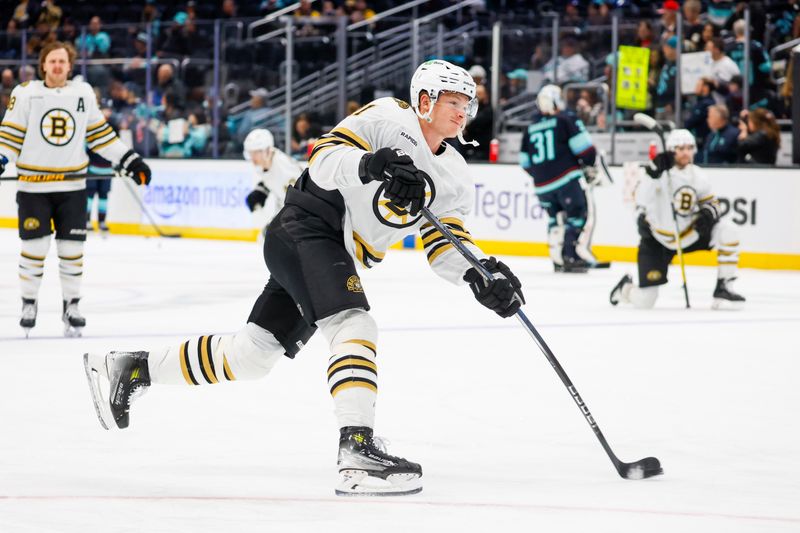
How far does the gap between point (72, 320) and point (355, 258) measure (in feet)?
9.83

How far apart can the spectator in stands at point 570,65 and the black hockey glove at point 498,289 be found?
8521 mm

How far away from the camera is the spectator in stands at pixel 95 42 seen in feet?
46.9

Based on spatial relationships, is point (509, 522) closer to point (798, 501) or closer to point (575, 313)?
point (798, 501)

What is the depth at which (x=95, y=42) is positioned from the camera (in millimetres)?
14273

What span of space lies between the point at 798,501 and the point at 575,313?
4388 millimetres

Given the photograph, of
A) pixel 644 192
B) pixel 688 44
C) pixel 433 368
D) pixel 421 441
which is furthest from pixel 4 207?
pixel 421 441

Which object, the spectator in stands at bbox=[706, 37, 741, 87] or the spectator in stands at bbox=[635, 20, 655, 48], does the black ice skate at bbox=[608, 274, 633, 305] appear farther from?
the spectator in stands at bbox=[635, 20, 655, 48]

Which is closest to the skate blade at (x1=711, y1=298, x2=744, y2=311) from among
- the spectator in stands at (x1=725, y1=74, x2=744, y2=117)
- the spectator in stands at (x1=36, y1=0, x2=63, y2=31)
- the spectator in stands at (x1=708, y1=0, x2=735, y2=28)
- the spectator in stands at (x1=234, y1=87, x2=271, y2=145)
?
the spectator in stands at (x1=725, y1=74, x2=744, y2=117)

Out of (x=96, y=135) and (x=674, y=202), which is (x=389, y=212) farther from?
(x=674, y=202)

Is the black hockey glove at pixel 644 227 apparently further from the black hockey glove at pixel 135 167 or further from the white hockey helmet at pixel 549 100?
the black hockey glove at pixel 135 167

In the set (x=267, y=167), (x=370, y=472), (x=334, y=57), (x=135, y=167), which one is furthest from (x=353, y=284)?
(x=334, y=57)

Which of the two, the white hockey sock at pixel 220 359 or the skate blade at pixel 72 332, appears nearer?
the white hockey sock at pixel 220 359

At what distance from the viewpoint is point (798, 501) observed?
295cm

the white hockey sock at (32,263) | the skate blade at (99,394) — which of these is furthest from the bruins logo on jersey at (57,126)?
the skate blade at (99,394)
